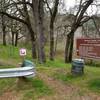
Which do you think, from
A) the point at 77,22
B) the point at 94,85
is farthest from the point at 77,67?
the point at 77,22

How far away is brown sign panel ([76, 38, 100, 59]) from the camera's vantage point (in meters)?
22.9

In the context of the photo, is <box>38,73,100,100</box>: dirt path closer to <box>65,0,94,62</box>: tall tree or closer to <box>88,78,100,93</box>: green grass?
<box>88,78,100,93</box>: green grass

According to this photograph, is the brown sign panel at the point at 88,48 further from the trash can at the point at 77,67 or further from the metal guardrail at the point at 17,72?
the metal guardrail at the point at 17,72

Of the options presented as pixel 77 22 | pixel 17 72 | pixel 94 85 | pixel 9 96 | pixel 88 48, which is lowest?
pixel 9 96

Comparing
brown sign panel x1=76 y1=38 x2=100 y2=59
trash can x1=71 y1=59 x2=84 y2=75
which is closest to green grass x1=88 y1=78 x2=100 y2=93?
trash can x1=71 y1=59 x2=84 y2=75

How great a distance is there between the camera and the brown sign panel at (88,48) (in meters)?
22.9

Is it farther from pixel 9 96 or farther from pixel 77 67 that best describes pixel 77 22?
pixel 9 96

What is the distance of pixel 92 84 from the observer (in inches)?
425

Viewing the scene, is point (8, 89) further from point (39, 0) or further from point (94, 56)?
point (94, 56)

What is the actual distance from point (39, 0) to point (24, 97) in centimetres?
1156

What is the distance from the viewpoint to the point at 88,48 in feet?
78.9

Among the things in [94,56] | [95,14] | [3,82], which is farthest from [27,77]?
[95,14]

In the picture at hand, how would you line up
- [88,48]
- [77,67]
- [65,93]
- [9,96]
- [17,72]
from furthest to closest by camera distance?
[88,48] < [77,67] < [17,72] < [65,93] < [9,96]

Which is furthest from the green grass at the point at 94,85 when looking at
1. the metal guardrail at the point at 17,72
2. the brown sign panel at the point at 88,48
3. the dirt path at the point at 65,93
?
the brown sign panel at the point at 88,48
